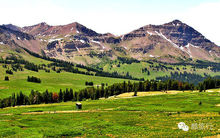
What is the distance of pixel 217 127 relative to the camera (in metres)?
62.4

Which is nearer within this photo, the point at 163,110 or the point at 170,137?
the point at 170,137

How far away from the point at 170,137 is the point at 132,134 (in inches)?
417

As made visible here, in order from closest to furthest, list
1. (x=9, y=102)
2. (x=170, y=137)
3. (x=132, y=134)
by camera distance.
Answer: (x=170, y=137)
(x=132, y=134)
(x=9, y=102)

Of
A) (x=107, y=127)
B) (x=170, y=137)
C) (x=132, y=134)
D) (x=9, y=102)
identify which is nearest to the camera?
(x=170, y=137)

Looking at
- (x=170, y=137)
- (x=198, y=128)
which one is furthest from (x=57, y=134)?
(x=198, y=128)

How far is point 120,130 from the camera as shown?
67.9m

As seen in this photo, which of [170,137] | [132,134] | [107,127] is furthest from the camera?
[107,127]

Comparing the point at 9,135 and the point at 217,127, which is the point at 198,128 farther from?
the point at 9,135

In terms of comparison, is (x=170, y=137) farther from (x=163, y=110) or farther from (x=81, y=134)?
(x=163, y=110)

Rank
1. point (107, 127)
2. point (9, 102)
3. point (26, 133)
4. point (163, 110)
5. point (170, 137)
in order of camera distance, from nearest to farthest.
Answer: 1. point (170, 137)
2. point (26, 133)
3. point (107, 127)
4. point (163, 110)
5. point (9, 102)

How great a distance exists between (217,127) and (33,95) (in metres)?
165

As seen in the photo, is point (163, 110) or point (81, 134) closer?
point (81, 134)

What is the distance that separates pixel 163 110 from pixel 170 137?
54.7 m

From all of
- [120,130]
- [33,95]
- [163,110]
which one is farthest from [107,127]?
[33,95]
